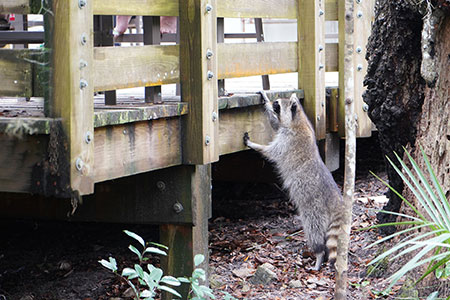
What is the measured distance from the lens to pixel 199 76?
14.9 ft

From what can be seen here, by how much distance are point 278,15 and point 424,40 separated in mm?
1771

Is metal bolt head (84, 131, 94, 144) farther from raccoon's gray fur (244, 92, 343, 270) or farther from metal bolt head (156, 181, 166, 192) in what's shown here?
raccoon's gray fur (244, 92, 343, 270)

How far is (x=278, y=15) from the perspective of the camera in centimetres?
605

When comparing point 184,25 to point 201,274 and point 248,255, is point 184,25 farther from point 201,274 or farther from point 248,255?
point 248,255

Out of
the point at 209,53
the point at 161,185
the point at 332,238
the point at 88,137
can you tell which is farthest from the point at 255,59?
the point at 88,137

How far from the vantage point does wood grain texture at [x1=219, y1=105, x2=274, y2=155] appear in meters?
5.49

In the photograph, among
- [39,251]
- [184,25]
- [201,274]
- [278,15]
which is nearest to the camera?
[201,274]

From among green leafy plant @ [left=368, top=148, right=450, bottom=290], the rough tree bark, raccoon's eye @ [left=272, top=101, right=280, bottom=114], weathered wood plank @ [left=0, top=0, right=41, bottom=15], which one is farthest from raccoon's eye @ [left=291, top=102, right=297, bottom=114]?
weathered wood plank @ [left=0, top=0, right=41, bottom=15]

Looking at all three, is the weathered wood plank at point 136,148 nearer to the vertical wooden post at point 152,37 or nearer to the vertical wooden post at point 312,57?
the vertical wooden post at point 152,37

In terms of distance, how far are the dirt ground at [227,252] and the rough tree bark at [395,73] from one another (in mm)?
1076

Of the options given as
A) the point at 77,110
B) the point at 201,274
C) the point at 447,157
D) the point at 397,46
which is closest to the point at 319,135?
the point at 397,46

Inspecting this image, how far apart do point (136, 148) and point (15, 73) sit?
98 cm

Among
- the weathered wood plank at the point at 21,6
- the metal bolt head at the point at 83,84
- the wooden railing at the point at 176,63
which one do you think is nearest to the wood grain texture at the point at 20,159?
the wooden railing at the point at 176,63

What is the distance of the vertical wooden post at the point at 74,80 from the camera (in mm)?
3330
